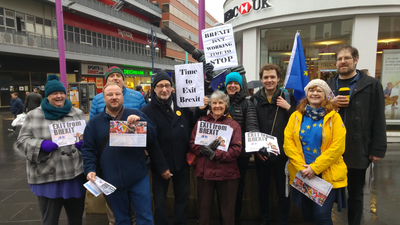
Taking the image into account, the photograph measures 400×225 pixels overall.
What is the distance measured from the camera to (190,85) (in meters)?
3.20

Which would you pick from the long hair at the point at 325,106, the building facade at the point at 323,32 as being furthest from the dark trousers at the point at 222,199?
the building facade at the point at 323,32

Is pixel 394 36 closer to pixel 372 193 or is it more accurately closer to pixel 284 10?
pixel 284 10

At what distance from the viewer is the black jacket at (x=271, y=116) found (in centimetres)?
309

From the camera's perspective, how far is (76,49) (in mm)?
25422

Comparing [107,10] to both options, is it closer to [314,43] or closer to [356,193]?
[314,43]

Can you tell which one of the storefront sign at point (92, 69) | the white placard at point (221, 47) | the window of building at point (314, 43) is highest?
the storefront sign at point (92, 69)

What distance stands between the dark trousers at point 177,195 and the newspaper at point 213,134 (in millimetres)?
507

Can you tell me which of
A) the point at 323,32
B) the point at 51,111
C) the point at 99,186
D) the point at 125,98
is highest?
the point at 323,32

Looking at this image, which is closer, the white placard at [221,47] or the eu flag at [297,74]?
the eu flag at [297,74]

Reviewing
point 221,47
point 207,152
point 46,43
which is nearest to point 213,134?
point 207,152

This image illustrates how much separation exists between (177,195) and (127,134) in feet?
3.81

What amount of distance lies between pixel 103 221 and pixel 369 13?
894 cm

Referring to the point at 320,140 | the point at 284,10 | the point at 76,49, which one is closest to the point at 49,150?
the point at 320,140

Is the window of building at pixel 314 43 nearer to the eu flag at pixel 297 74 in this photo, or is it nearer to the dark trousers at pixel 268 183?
the eu flag at pixel 297 74
